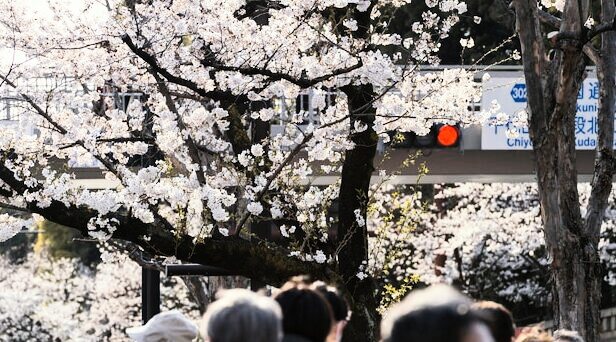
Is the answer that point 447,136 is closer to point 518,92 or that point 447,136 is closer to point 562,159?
point 562,159

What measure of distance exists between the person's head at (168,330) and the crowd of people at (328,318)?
704mm

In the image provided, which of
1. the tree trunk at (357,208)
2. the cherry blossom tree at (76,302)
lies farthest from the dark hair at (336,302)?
the cherry blossom tree at (76,302)

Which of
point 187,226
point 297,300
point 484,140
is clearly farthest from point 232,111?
point 484,140

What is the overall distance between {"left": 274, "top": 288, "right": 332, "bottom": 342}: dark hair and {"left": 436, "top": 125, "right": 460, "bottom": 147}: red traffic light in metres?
7.21

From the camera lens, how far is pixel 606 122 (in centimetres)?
846

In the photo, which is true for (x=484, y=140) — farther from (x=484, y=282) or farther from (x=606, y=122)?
(x=484, y=282)

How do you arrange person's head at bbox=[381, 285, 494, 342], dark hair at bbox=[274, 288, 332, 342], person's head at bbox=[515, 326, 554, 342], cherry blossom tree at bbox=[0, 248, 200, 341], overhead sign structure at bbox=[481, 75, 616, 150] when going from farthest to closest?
cherry blossom tree at bbox=[0, 248, 200, 341], overhead sign structure at bbox=[481, 75, 616, 150], person's head at bbox=[515, 326, 554, 342], dark hair at bbox=[274, 288, 332, 342], person's head at bbox=[381, 285, 494, 342]

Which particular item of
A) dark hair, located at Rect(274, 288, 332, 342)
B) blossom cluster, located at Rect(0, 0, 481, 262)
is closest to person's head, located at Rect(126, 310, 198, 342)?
dark hair, located at Rect(274, 288, 332, 342)

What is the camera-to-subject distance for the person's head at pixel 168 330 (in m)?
4.50

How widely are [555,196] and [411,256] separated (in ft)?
53.7

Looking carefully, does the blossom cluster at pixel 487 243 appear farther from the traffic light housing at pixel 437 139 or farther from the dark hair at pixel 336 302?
the dark hair at pixel 336 302

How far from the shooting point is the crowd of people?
2611 millimetres

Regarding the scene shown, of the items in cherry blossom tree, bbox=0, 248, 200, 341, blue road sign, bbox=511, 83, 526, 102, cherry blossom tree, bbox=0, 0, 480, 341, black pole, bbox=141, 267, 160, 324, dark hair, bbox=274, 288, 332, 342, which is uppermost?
blue road sign, bbox=511, 83, 526, 102

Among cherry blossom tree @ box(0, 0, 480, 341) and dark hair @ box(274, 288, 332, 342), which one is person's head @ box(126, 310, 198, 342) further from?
cherry blossom tree @ box(0, 0, 480, 341)
